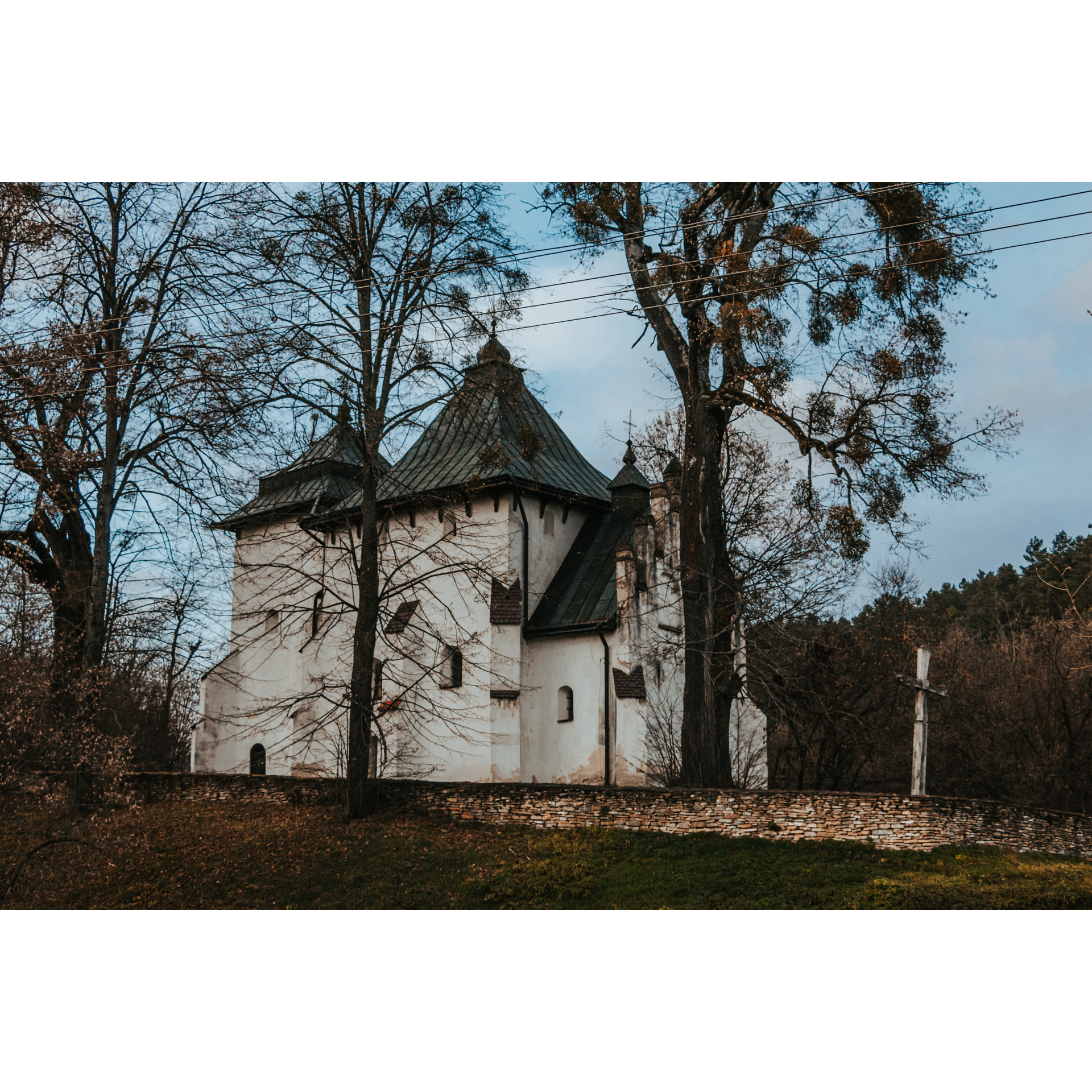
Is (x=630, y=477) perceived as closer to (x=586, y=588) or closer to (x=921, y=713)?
(x=586, y=588)

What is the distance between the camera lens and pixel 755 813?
13.2 metres

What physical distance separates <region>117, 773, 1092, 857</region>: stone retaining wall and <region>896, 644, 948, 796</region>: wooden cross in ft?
2.55

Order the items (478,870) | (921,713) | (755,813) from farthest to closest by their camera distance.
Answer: (921,713)
(755,813)
(478,870)

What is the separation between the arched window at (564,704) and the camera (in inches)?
831

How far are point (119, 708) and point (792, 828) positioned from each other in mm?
13050

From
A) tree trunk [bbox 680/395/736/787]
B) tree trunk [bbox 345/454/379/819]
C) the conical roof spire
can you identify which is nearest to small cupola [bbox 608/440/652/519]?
the conical roof spire

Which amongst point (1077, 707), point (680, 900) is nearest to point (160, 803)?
point (680, 900)

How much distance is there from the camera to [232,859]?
43.4 ft

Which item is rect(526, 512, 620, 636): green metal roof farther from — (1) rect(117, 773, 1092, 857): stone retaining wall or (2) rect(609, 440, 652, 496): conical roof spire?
(1) rect(117, 773, 1092, 857): stone retaining wall

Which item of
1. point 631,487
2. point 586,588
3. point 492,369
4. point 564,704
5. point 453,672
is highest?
point 492,369

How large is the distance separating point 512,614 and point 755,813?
864 centimetres

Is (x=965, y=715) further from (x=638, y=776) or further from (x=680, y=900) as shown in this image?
(x=680, y=900)

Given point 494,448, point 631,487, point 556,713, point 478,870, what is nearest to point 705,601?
point 494,448

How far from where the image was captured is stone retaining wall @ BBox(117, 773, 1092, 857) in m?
12.5
